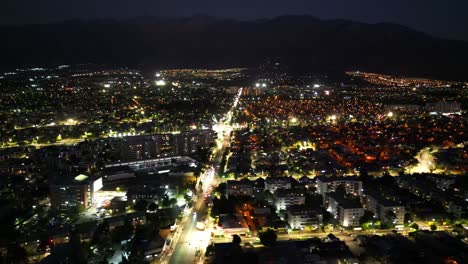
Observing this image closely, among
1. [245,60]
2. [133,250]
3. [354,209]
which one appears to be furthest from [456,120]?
[245,60]

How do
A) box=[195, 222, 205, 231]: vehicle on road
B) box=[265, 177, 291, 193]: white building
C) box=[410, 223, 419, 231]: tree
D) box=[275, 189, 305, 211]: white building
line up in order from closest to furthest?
box=[410, 223, 419, 231]: tree → box=[195, 222, 205, 231]: vehicle on road → box=[275, 189, 305, 211]: white building → box=[265, 177, 291, 193]: white building

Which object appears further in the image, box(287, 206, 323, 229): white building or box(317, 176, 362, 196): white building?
box(317, 176, 362, 196): white building

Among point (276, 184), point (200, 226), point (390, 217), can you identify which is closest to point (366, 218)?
point (390, 217)

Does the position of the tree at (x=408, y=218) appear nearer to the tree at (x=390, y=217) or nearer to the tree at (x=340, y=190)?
the tree at (x=390, y=217)

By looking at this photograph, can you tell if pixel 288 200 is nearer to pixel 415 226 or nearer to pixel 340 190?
pixel 340 190

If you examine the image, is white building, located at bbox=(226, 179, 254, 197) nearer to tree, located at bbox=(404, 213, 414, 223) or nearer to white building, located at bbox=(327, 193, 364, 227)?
white building, located at bbox=(327, 193, 364, 227)

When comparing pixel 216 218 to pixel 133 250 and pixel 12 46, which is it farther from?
pixel 12 46

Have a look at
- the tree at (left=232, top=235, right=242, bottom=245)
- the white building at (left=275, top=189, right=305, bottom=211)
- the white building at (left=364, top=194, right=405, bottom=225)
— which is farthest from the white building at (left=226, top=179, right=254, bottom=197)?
the white building at (left=364, top=194, right=405, bottom=225)

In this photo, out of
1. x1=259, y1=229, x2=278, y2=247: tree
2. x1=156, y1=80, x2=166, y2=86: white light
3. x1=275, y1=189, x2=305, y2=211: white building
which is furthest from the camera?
x1=156, y1=80, x2=166, y2=86: white light

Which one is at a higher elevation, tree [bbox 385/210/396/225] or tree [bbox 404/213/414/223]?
tree [bbox 385/210/396/225]

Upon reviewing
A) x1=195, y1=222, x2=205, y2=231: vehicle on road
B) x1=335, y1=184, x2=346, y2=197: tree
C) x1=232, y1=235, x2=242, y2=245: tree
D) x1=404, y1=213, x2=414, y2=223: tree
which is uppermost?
x1=335, y1=184, x2=346, y2=197: tree

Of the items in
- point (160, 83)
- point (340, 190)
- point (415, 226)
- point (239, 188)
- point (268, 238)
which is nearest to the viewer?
point (268, 238)

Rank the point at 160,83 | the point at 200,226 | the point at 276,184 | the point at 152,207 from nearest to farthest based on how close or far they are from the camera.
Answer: the point at 200,226 < the point at 152,207 < the point at 276,184 < the point at 160,83
